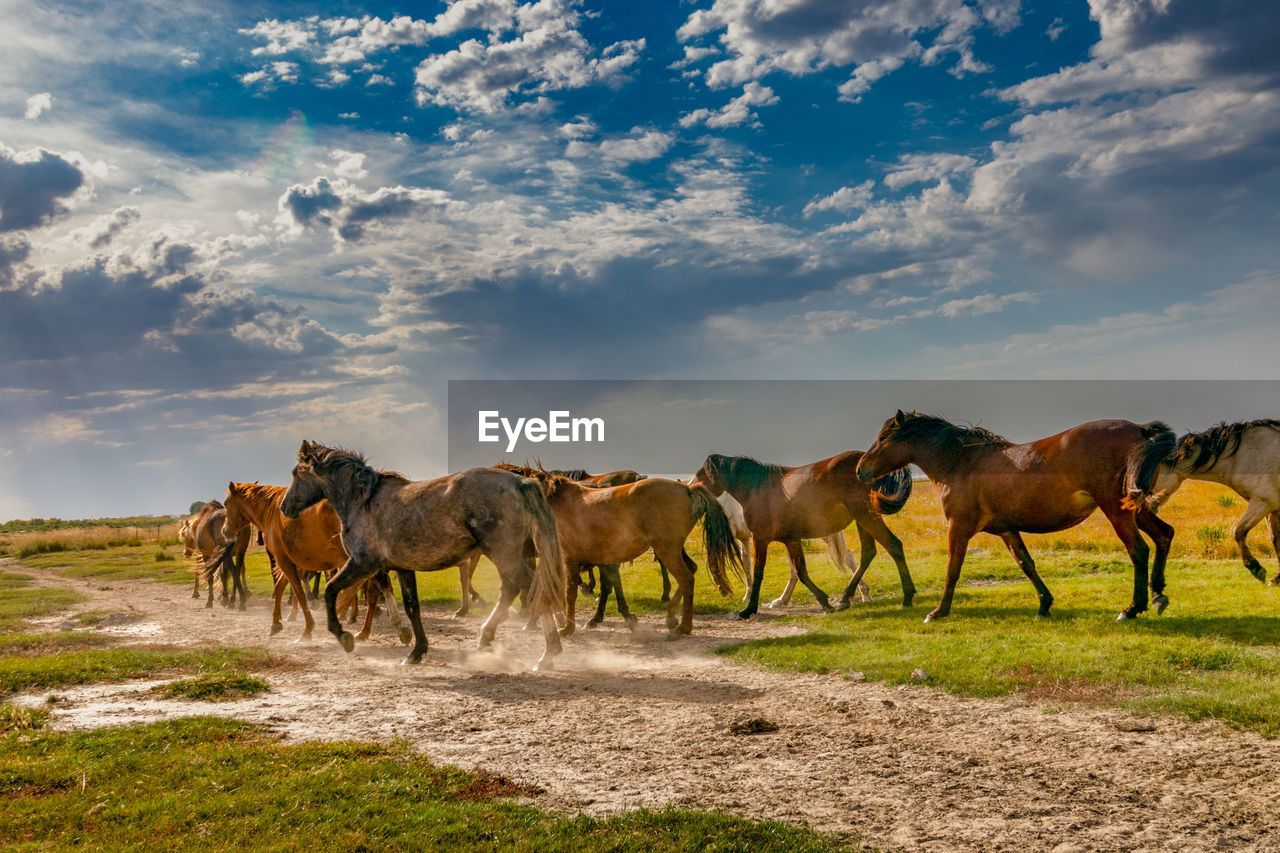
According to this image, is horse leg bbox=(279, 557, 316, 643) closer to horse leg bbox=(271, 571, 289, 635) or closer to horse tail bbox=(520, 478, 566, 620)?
horse leg bbox=(271, 571, 289, 635)

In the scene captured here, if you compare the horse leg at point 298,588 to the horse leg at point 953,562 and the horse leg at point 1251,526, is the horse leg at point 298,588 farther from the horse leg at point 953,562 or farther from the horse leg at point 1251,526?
the horse leg at point 1251,526

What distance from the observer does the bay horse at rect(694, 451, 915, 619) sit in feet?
44.1

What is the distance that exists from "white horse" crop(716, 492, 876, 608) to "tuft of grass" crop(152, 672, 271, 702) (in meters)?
7.52

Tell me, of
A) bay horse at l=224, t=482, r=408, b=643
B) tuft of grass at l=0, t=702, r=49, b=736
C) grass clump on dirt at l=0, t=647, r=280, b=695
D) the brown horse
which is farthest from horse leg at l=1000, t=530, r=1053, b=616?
tuft of grass at l=0, t=702, r=49, b=736

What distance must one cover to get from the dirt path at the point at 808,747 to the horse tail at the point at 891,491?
14.5ft

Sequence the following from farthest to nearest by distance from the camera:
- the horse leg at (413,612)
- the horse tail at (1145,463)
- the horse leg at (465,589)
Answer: the horse leg at (465,589), the horse leg at (413,612), the horse tail at (1145,463)

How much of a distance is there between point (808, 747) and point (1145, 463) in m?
6.19

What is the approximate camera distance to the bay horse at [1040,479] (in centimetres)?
1005

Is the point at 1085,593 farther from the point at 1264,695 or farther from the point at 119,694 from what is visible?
the point at 119,694

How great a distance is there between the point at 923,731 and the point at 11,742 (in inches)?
313

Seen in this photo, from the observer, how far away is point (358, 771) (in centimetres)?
588

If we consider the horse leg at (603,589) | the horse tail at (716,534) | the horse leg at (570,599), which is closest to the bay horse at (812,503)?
the horse tail at (716,534)

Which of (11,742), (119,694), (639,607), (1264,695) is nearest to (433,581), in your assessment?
(639,607)

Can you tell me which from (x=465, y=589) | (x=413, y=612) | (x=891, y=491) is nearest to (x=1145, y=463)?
(x=891, y=491)
